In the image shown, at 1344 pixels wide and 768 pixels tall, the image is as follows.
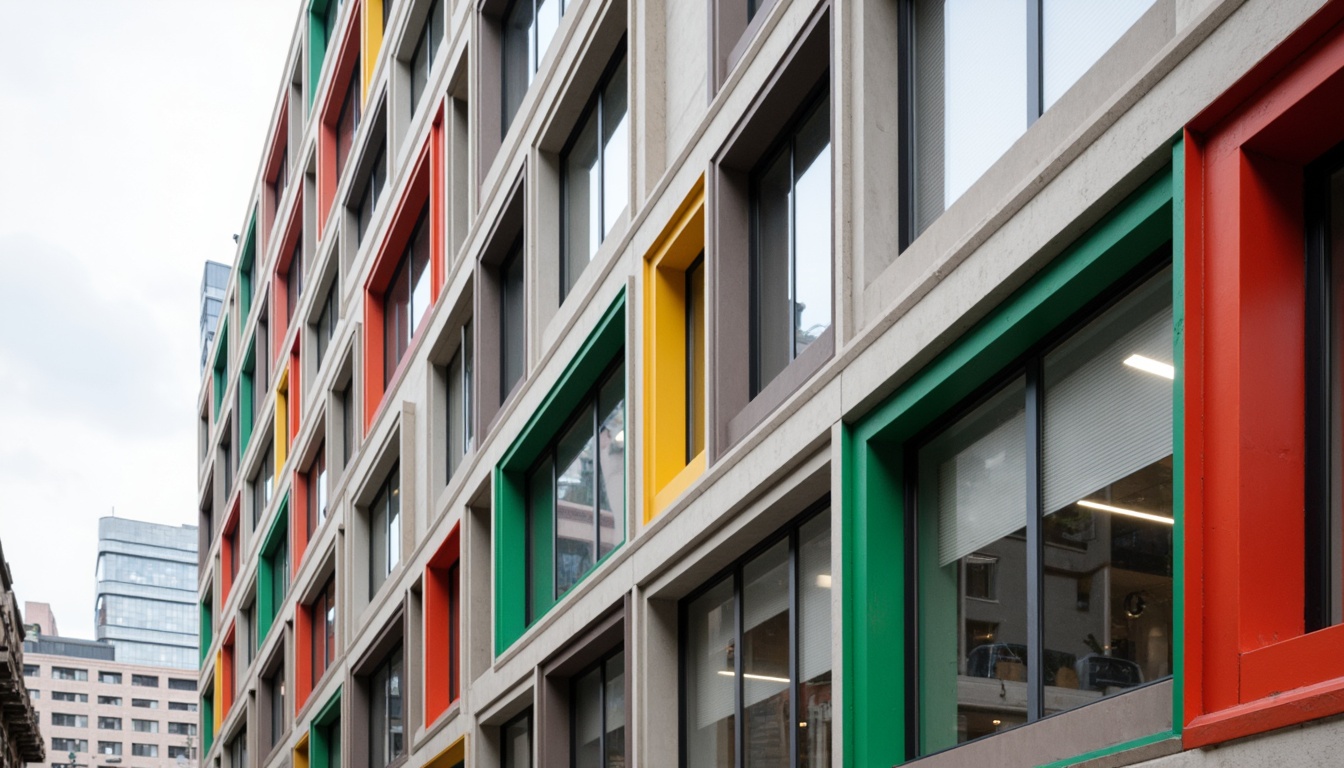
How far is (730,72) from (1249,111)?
7.86 meters

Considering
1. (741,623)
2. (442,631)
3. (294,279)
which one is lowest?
(741,623)

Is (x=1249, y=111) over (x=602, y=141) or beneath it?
beneath

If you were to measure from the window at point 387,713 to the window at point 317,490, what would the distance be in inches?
268

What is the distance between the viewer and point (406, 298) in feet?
101

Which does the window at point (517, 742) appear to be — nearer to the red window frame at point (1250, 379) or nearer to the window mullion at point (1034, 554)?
the window mullion at point (1034, 554)

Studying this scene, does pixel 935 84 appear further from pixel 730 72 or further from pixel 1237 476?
pixel 1237 476

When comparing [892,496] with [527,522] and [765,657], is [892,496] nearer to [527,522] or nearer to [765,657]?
[765,657]

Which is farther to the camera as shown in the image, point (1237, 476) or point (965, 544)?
point (965, 544)

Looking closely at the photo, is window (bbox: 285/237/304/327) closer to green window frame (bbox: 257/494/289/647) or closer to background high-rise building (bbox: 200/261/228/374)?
green window frame (bbox: 257/494/289/647)

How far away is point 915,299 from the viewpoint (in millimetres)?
11109

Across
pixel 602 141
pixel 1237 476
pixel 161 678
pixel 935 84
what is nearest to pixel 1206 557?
pixel 1237 476

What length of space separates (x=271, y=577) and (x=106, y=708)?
133425 mm

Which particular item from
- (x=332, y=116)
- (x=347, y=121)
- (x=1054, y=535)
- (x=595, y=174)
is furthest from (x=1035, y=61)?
(x=332, y=116)

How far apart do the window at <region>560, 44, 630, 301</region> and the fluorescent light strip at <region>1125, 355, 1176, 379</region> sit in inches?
387
